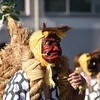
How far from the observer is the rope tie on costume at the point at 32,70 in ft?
18.4

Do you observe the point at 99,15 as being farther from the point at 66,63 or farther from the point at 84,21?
the point at 66,63

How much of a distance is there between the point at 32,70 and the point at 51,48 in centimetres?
26

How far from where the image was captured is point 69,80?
5.85 metres

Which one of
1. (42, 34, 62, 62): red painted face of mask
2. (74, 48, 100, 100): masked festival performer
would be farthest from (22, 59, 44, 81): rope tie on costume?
(74, 48, 100, 100): masked festival performer

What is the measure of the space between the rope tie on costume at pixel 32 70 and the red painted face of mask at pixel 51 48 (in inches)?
4.2

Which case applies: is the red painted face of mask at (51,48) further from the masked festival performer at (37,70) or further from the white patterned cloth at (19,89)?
the white patterned cloth at (19,89)

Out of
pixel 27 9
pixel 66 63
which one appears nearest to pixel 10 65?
pixel 66 63

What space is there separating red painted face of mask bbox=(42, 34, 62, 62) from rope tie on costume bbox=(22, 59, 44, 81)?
A: 107 mm

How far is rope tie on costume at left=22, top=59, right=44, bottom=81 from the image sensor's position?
18.4 feet

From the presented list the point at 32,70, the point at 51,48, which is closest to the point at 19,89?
the point at 32,70

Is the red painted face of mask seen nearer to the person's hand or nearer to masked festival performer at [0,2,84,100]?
masked festival performer at [0,2,84,100]

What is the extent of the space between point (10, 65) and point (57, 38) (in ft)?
2.19

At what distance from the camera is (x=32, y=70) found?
5633 millimetres

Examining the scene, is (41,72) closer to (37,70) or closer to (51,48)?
(37,70)
